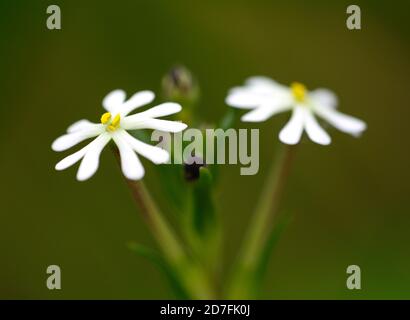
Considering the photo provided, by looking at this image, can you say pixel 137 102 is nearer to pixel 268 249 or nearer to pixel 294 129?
pixel 294 129

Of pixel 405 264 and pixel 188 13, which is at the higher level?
pixel 188 13

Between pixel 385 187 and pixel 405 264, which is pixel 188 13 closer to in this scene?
pixel 385 187

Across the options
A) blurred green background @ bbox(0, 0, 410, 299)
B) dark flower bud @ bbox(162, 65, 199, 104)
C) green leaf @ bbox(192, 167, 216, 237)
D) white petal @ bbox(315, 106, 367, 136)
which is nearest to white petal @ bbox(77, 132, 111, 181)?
green leaf @ bbox(192, 167, 216, 237)

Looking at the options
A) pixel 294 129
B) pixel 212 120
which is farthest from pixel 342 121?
pixel 212 120

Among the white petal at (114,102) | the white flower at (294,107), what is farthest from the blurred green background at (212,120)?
the white petal at (114,102)

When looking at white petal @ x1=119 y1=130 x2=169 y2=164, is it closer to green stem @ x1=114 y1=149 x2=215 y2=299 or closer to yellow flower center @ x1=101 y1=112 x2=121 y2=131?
yellow flower center @ x1=101 y1=112 x2=121 y2=131
